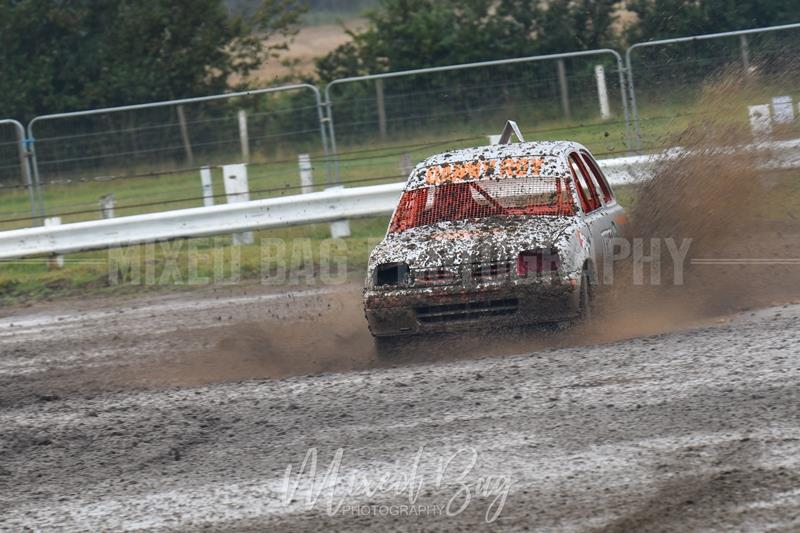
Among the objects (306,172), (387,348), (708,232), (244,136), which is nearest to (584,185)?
(708,232)

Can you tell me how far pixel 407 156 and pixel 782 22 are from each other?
473 inches

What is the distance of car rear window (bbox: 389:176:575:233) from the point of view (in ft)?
29.6

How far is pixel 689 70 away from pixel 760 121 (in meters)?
3.26

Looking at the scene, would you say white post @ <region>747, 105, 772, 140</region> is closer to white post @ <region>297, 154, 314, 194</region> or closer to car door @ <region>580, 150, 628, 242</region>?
car door @ <region>580, 150, 628, 242</region>

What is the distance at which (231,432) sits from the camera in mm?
6676

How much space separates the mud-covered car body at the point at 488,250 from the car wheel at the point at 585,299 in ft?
0.07

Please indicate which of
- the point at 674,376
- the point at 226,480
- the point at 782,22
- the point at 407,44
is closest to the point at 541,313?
the point at 674,376

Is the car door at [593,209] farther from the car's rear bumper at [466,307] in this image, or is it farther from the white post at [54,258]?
the white post at [54,258]

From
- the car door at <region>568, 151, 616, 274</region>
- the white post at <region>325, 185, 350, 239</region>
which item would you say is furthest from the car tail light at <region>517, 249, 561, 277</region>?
the white post at <region>325, 185, 350, 239</region>

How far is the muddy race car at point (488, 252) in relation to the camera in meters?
8.21

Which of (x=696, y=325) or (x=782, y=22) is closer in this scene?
(x=696, y=325)

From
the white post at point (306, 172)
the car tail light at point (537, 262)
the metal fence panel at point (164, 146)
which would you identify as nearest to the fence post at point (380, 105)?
the metal fence panel at point (164, 146)

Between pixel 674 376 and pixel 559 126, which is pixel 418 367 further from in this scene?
pixel 559 126

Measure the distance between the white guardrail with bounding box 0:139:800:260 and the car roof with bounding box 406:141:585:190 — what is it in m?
5.10
